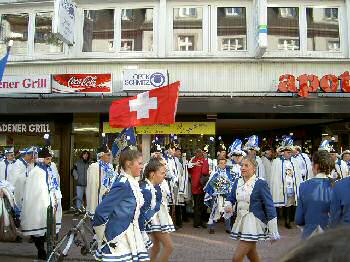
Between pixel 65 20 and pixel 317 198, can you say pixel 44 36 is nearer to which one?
pixel 65 20

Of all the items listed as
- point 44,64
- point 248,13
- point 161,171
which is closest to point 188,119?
point 248,13

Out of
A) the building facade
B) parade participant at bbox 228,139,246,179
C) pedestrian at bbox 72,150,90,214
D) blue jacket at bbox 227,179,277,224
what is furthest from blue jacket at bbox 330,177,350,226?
pedestrian at bbox 72,150,90,214

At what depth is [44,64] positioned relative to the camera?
1638cm

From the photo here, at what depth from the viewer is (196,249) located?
10031 mm

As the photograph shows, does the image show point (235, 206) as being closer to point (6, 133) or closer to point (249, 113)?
point (249, 113)

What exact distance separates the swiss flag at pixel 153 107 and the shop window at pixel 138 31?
7.75 m

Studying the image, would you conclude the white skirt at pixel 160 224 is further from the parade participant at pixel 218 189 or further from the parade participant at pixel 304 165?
the parade participant at pixel 304 165

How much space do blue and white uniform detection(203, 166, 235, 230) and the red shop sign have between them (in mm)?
3895

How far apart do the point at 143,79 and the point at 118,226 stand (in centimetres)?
1056

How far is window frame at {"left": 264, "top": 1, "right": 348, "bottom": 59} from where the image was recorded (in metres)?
15.8

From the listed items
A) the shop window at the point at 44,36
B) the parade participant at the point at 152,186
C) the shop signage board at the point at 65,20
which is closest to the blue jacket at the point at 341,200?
the parade participant at the point at 152,186

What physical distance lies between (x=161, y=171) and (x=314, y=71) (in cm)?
1002

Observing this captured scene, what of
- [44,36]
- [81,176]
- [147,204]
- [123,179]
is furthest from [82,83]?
[123,179]

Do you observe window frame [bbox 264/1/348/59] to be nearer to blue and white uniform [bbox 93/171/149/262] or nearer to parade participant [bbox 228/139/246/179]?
parade participant [bbox 228/139/246/179]
